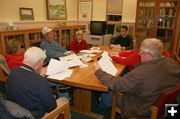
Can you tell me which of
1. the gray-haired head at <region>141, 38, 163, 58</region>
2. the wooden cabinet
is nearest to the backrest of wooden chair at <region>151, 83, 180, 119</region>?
the gray-haired head at <region>141, 38, 163, 58</region>

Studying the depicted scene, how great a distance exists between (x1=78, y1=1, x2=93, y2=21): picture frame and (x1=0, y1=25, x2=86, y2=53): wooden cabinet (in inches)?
14.9

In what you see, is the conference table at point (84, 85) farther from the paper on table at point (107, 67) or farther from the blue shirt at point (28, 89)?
the blue shirt at point (28, 89)

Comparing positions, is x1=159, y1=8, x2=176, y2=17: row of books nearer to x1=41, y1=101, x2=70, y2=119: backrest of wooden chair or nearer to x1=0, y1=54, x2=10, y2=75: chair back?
x1=0, y1=54, x2=10, y2=75: chair back

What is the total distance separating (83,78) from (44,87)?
1.87ft

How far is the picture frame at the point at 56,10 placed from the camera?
4.56 m

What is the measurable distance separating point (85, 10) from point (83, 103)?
4206 mm

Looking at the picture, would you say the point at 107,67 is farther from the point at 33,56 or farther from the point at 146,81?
the point at 33,56

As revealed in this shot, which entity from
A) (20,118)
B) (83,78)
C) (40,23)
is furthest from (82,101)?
(40,23)

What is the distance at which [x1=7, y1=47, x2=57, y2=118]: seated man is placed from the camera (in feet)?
4.15

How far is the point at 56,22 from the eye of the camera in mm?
4859

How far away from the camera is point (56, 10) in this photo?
15.7ft

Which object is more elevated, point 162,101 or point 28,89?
point 28,89

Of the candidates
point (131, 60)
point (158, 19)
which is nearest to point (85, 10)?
point (158, 19)

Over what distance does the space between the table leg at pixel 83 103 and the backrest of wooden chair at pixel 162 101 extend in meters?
0.93
